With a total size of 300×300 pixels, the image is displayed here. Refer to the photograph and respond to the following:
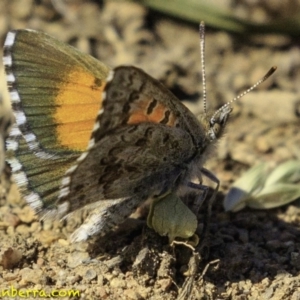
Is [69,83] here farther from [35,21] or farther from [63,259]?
[35,21]

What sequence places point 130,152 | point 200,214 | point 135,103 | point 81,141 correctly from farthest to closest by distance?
point 200,214 → point 81,141 → point 130,152 → point 135,103

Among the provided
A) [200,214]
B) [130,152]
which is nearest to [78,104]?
[130,152]

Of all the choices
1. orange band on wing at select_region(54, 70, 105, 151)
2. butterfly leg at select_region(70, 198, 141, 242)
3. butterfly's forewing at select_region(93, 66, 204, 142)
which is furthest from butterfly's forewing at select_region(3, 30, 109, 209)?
butterfly's forewing at select_region(93, 66, 204, 142)

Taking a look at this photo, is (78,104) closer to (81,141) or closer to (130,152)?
(81,141)

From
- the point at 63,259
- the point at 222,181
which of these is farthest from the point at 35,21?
the point at 63,259

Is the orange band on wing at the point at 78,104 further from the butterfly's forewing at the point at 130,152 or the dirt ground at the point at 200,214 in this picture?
the dirt ground at the point at 200,214

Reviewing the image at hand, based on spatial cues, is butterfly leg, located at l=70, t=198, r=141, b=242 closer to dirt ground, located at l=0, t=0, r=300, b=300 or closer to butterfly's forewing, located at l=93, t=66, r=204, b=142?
dirt ground, located at l=0, t=0, r=300, b=300

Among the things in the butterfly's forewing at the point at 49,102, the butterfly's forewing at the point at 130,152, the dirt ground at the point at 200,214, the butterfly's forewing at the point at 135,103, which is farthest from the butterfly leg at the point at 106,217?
the butterfly's forewing at the point at 135,103
